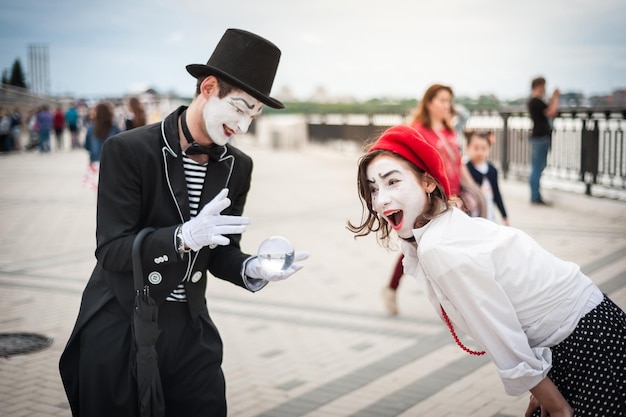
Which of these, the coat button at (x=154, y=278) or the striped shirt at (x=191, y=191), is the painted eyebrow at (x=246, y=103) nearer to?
the striped shirt at (x=191, y=191)

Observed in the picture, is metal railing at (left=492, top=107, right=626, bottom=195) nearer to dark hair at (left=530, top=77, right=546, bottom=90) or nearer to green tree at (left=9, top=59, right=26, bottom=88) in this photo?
dark hair at (left=530, top=77, right=546, bottom=90)

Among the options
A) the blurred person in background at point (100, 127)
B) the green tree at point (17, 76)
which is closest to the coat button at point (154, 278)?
the blurred person in background at point (100, 127)

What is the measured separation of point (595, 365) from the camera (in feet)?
8.32

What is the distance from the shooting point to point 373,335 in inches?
241

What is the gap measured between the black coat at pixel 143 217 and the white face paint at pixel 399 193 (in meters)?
0.69

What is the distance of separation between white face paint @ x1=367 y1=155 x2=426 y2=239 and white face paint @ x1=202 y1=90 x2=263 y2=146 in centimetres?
62

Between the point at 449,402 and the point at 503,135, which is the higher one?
the point at 503,135

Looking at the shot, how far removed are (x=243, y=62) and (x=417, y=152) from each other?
80cm

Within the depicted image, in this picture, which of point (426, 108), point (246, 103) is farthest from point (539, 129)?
point (246, 103)

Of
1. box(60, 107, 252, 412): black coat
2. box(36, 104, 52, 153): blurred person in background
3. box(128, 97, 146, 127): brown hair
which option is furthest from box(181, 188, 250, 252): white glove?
box(36, 104, 52, 153): blurred person in background

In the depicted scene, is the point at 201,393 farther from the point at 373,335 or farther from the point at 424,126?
the point at 424,126

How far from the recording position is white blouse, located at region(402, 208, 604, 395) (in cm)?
240

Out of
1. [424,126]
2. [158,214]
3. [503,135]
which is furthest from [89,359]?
[503,135]

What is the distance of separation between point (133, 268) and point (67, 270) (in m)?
6.28
